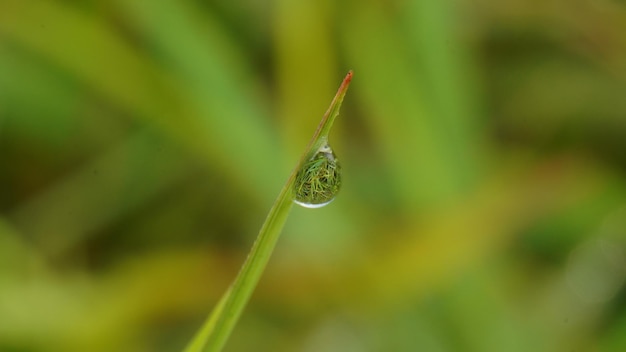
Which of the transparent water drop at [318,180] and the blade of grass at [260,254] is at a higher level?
the transparent water drop at [318,180]

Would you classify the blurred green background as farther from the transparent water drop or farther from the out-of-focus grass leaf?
the transparent water drop

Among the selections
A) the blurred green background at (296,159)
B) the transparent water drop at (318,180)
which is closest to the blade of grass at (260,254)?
the transparent water drop at (318,180)

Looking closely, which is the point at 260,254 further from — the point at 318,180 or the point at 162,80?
the point at 162,80

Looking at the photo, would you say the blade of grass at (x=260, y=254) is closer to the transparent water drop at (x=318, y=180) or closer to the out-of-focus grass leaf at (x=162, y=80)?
the transparent water drop at (x=318, y=180)

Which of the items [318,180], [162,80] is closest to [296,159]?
[162,80]

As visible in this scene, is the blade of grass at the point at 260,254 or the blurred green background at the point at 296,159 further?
the blurred green background at the point at 296,159

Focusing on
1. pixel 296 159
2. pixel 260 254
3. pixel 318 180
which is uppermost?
pixel 296 159

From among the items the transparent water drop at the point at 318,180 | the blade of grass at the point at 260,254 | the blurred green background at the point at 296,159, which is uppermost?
the blurred green background at the point at 296,159
